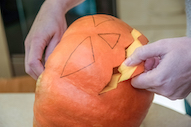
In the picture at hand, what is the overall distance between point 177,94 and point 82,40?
24 centimetres

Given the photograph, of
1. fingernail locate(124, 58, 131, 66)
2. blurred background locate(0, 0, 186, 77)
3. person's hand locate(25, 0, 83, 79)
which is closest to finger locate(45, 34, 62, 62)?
person's hand locate(25, 0, 83, 79)

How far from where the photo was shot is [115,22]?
52 cm

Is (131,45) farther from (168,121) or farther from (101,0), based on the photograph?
(101,0)

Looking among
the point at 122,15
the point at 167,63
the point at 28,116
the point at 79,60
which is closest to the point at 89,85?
the point at 79,60

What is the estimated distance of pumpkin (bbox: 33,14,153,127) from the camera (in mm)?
416

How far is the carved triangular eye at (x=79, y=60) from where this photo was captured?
0.42 metres

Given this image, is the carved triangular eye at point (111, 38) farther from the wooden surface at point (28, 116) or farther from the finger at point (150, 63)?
the wooden surface at point (28, 116)

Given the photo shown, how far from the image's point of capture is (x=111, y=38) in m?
0.46

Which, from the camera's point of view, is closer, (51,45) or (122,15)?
(51,45)

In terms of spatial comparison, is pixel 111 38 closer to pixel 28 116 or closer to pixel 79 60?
pixel 79 60

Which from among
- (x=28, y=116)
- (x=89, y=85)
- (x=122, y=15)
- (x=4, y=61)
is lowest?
(x=4, y=61)

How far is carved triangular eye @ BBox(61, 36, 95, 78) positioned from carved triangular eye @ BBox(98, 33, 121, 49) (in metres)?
0.04

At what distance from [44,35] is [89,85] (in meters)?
0.23

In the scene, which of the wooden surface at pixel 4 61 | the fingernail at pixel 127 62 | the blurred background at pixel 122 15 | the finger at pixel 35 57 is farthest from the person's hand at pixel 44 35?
the wooden surface at pixel 4 61
